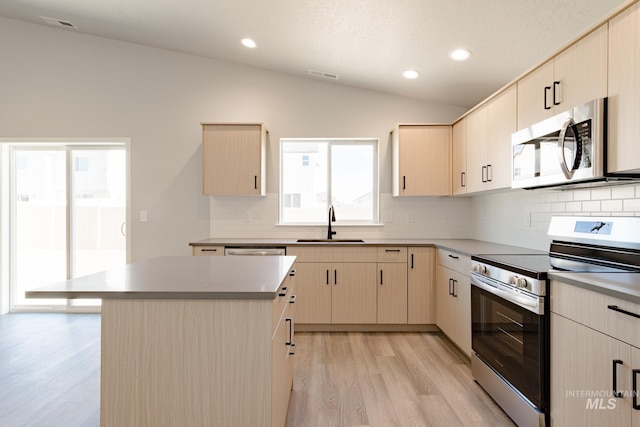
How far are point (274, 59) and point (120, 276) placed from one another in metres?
2.86

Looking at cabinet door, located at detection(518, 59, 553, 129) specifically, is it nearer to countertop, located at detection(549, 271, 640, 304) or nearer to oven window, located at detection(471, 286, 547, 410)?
countertop, located at detection(549, 271, 640, 304)

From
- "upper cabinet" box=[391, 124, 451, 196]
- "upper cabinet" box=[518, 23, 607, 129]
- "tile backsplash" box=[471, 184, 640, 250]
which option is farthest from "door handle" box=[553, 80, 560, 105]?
"upper cabinet" box=[391, 124, 451, 196]

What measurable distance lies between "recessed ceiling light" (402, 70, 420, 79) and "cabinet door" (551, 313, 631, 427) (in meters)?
2.52

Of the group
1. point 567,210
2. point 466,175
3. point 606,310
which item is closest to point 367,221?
point 466,175

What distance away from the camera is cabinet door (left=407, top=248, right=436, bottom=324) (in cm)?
338

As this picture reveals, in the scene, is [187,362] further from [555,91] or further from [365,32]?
[365,32]

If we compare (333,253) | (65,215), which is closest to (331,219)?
(333,253)

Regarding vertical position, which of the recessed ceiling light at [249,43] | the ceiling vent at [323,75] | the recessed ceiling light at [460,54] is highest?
the recessed ceiling light at [249,43]

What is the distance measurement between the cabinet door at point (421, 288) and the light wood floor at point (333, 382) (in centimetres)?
20

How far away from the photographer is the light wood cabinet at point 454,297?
2.66m

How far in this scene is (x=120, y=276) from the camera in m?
1.60

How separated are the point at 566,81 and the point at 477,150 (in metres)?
1.13

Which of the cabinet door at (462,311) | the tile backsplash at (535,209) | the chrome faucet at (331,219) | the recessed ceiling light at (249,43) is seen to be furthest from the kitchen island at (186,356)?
the recessed ceiling light at (249,43)

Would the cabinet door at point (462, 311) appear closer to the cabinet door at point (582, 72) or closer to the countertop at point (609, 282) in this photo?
the countertop at point (609, 282)
